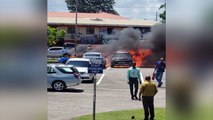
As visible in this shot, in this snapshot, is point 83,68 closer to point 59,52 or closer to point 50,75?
point 50,75

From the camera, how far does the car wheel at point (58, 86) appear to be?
795 inches

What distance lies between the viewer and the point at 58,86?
20.2 metres

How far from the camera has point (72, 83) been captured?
66.9 ft

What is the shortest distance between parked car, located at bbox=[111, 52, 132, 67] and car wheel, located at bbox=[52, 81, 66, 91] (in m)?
16.9

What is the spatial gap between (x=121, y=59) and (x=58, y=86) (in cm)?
1888

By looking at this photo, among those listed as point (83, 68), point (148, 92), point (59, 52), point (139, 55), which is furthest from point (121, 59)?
point (148, 92)

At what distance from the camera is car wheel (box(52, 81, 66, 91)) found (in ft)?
66.3

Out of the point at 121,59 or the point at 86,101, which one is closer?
the point at 86,101

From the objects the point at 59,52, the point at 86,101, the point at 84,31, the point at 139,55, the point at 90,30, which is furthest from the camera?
the point at 84,31

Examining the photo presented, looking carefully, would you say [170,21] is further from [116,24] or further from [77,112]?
[116,24]

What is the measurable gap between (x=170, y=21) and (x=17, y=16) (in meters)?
0.91

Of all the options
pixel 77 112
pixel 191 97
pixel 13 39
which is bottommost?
pixel 77 112

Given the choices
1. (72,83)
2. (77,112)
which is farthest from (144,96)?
(72,83)

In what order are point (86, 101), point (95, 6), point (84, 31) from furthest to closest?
point (95, 6) → point (84, 31) → point (86, 101)
